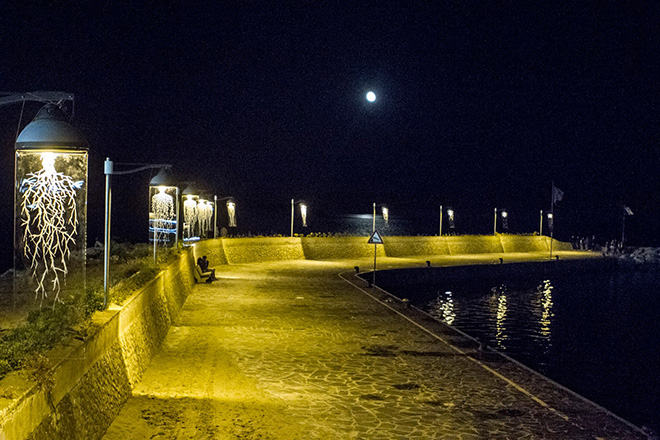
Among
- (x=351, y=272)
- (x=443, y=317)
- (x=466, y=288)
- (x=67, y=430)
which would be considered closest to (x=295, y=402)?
(x=67, y=430)

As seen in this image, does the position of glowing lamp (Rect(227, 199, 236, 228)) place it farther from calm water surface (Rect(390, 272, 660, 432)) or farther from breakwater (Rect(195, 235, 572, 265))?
calm water surface (Rect(390, 272, 660, 432))

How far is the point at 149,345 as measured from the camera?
37.9 feet

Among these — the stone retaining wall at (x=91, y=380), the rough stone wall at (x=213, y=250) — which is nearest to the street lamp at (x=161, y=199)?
the stone retaining wall at (x=91, y=380)

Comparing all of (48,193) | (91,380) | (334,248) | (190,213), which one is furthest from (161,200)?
(334,248)

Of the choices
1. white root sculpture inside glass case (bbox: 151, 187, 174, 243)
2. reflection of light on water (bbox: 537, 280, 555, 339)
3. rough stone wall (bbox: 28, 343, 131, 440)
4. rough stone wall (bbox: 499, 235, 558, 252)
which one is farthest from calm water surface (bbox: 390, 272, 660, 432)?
white root sculpture inside glass case (bbox: 151, 187, 174, 243)

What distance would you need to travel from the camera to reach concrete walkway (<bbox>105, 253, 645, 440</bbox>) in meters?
8.12

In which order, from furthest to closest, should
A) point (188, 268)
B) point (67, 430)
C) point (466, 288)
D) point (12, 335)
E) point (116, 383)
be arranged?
point (466, 288)
point (188, 268)
point (116, 383)
point (12, 335)
point (67, 430)

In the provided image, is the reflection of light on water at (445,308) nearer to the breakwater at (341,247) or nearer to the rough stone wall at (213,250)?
the breakwater at (341,247)

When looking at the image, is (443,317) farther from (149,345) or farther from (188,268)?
(149,345)

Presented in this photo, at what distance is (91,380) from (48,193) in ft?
7.65

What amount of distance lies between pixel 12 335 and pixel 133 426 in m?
1.94

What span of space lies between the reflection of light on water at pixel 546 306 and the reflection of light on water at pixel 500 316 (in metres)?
1.66

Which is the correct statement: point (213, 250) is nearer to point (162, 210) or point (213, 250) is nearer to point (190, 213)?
point (190, 213)

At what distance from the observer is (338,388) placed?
10.0m
